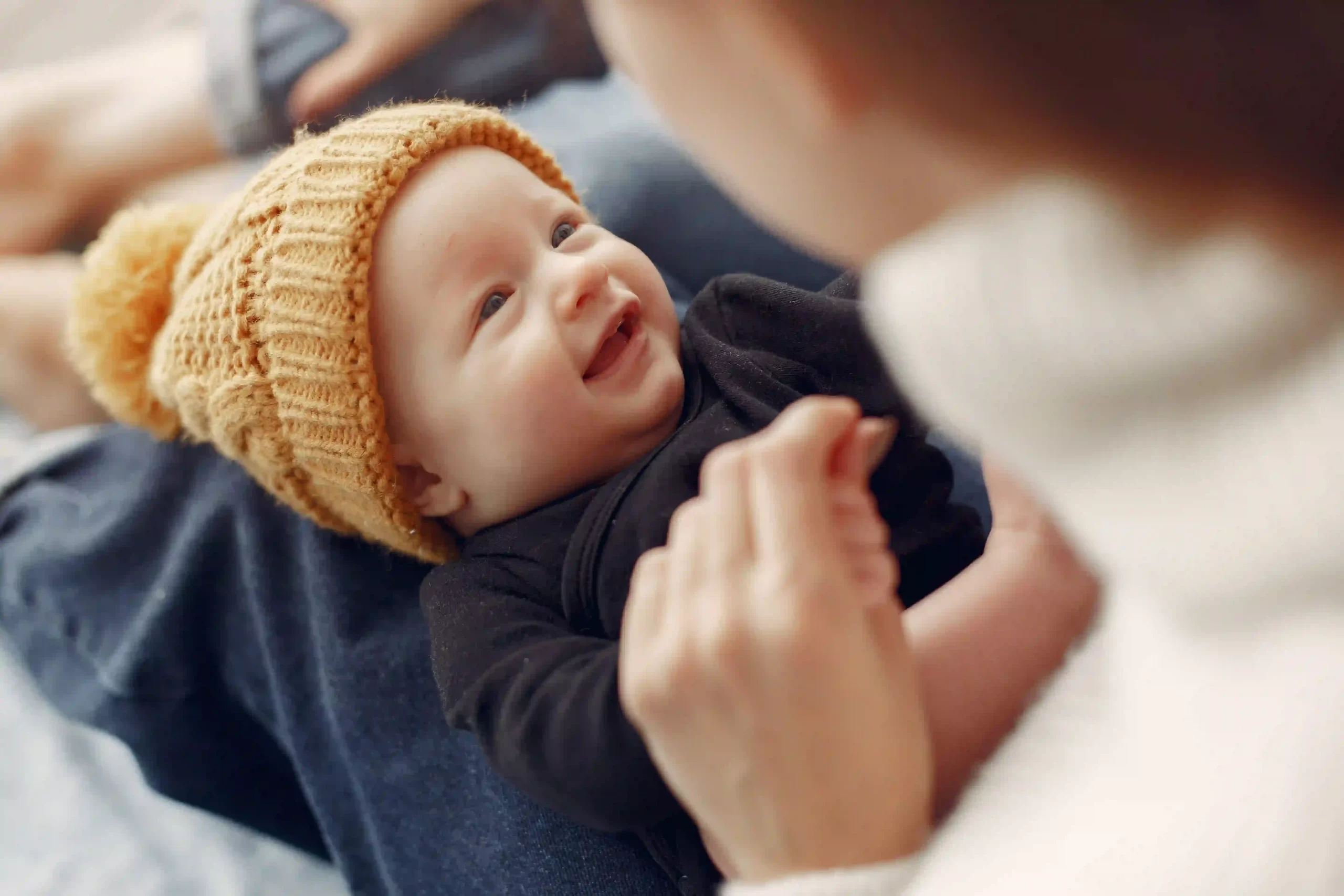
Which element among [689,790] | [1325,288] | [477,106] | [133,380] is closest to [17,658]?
[133,380]

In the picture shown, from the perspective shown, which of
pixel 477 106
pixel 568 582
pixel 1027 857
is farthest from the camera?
pixel 477 106

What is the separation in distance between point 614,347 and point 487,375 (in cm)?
10

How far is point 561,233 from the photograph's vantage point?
0.79 meters

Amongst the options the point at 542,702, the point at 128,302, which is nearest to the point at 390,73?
the point at 128,302

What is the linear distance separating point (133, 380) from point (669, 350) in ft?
1.70

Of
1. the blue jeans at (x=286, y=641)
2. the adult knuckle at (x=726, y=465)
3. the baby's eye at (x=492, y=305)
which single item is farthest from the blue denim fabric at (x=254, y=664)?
the adult knuckle at (x=726, y=465)

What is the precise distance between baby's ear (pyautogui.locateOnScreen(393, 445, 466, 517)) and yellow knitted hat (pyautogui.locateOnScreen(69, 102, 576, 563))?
0.05 ft

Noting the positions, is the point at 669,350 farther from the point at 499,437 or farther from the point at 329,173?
the point at 329,173

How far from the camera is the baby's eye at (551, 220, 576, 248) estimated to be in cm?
78

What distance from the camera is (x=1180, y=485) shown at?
318mm

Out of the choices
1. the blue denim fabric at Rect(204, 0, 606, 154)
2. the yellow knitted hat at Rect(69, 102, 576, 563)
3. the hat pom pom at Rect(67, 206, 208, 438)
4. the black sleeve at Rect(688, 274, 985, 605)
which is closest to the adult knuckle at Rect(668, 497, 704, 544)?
the black sleeve at Rect(688, 274, 985, 605)

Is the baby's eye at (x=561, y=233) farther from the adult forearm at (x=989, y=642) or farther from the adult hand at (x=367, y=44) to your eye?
the adult hand at (x=367, y=44)

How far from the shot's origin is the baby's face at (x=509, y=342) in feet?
2.35

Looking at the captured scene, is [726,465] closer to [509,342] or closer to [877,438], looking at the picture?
[877,438]
